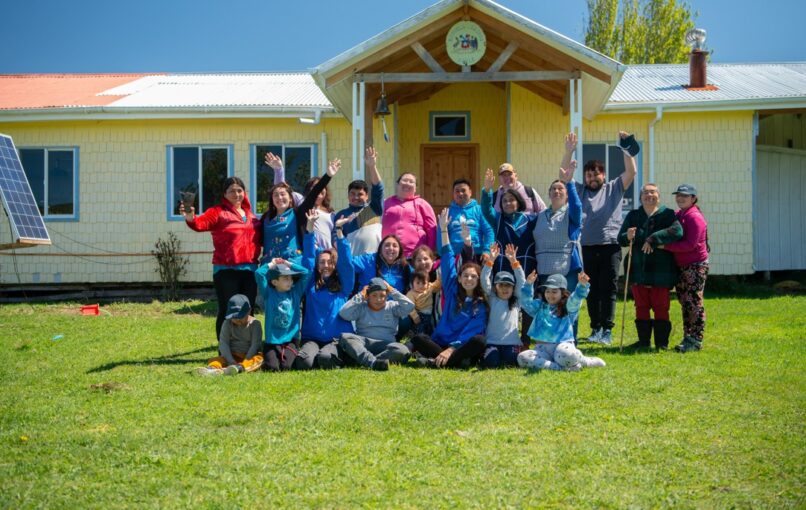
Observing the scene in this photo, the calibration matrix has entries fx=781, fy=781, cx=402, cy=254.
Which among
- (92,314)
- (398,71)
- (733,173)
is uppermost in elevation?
(398,71)

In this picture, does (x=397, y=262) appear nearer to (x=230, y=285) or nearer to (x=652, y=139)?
(x=230, y=285)

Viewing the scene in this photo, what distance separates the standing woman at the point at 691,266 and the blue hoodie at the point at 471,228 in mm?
1716

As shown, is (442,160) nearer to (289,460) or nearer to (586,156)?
(586,156)

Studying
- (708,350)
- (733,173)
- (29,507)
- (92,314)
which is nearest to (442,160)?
(733,173)

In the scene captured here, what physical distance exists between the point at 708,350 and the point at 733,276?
7067 millimetres

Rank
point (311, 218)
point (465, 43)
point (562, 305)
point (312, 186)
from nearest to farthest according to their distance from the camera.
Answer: point (562, 305) < point (311, 218) < point (312, 186) < point (465, 43)

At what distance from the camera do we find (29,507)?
3.70 meters

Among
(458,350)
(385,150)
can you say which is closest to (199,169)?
(385,150)

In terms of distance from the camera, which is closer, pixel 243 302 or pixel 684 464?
pixel 684 464

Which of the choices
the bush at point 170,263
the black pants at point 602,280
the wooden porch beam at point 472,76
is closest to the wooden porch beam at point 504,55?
the wooden porch beam at point 472,76

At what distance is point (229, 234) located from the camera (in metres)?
7.39

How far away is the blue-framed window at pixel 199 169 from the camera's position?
546 inches

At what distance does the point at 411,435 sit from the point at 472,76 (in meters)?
7.14

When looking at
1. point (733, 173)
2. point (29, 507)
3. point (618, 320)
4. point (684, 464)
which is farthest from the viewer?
point (733, 173)
